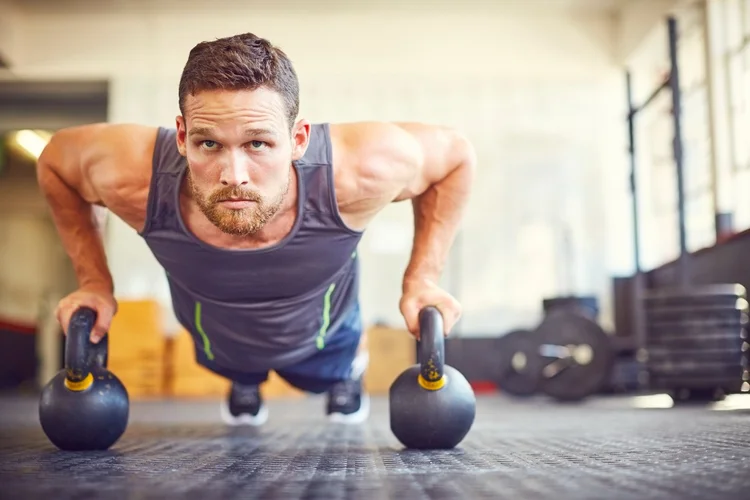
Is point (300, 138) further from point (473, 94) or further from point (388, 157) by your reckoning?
point (473, 94)

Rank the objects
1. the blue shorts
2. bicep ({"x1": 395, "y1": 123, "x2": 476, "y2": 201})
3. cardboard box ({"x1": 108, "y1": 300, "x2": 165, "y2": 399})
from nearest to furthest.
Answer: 1. bicep ({"x1": 395, "y1": 123, "x2": 476, "y2": 201})
2. the blue shorts
3. cardboard box ({"x1": 108, "y1": 300, "x2": 165, "y2": 399})

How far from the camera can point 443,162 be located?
174cm

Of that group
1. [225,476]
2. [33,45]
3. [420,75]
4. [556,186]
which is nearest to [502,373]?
[556,186]

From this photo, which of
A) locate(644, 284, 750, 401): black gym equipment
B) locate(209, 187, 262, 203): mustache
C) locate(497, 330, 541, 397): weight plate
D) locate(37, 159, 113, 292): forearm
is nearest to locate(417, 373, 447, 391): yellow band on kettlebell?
locate(209, 187, 262, 203): mustache

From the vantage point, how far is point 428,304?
1.58 m

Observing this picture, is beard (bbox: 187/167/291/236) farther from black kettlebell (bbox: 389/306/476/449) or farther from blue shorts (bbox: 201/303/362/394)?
blue shorts (bbox: 201/303/362/394)

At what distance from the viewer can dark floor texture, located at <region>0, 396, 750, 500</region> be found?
944 millimetres

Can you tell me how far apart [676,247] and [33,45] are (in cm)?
558

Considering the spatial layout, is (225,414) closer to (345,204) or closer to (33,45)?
(345,204)

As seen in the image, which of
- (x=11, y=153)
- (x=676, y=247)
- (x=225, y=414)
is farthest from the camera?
(x=11, y=153)

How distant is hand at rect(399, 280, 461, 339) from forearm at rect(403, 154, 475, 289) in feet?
0.41

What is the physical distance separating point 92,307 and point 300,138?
574 mm

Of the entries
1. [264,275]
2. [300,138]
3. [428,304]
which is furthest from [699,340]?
[300,138]

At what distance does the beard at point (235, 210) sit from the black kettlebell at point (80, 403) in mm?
391
